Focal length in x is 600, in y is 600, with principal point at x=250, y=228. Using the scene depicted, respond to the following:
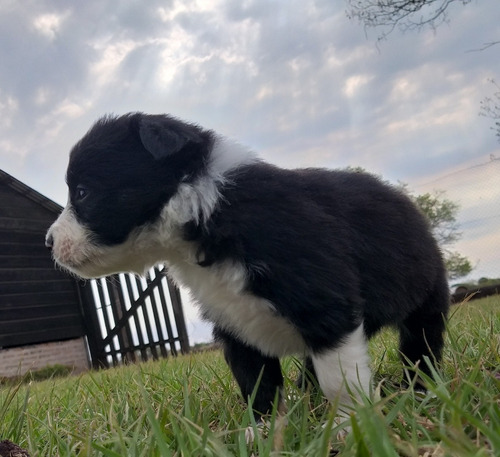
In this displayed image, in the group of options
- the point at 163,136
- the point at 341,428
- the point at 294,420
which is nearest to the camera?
the point at 341,428

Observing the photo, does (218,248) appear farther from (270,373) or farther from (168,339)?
(168,339)

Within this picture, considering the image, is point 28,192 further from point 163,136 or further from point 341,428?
point 341,428

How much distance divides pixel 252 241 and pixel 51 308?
13.9 m

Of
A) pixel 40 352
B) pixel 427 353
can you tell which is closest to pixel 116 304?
pixel 40 352

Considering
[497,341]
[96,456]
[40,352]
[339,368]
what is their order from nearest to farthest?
[96,456] < [339,368] < [497,341] < [40,352]

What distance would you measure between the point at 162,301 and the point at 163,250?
11.2 metres

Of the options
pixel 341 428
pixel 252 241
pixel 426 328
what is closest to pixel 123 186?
pixel 252 241

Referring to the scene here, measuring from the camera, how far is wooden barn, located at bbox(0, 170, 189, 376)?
1381 centimetres

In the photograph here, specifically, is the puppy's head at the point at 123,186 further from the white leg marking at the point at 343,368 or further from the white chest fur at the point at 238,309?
the white leg marking at the point at 343,368

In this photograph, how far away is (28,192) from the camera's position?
1558cm

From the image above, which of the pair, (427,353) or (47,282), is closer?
(427,353)

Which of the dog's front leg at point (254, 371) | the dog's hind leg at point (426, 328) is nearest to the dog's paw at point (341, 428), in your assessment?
the dog's front leg at point (254, 371)

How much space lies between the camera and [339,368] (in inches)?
95.3

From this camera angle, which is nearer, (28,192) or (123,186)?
A: (123,186)
